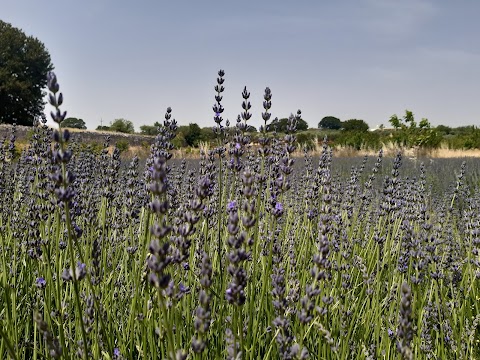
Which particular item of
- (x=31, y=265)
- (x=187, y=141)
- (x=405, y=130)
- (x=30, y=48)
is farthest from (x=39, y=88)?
(x=31, y=265)

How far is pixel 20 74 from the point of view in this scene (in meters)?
48.3

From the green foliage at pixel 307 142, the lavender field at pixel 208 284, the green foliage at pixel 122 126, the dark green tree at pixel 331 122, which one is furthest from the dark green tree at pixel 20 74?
the dark green tree at pixel 331 122

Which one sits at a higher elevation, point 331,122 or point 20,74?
point 20,74

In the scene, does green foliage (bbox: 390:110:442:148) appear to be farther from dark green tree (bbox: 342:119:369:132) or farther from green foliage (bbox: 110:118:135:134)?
green foliage (bbox: 110:118:135:134)

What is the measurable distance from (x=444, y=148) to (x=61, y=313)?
27.9 metres

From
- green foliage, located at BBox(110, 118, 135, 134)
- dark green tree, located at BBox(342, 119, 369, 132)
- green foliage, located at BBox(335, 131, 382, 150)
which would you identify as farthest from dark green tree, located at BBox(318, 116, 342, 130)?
green foliage, located at BBox(335, 131, 382, 150)

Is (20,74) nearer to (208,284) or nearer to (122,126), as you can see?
(122,126)

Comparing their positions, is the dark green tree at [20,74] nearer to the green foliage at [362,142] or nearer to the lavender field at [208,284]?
the green foliage at [362,142]

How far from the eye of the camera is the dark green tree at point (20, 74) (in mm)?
45969

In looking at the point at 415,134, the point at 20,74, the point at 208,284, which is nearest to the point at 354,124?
the point at 415,134

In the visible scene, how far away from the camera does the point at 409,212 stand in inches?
181

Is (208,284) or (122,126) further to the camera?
(122,126)

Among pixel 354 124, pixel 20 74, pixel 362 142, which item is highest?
pixel 20 74

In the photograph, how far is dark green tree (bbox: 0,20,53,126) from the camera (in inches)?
1810
